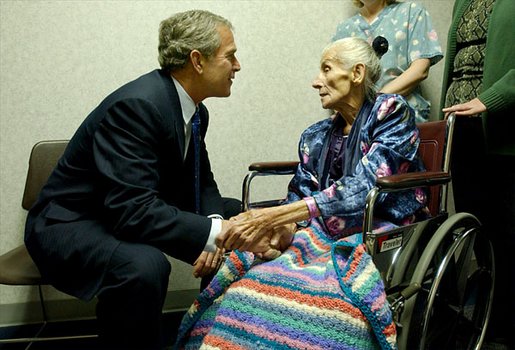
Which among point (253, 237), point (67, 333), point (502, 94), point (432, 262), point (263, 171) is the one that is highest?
point (502, 94)

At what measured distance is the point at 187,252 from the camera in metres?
1.38

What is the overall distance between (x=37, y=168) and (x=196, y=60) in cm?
95

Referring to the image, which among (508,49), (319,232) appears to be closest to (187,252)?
(319,232)

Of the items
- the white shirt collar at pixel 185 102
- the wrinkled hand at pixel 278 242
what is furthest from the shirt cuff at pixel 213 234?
the white shirt collar at pixel 185 102

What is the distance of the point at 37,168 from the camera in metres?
2.02

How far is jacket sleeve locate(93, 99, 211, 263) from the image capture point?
1335 mm

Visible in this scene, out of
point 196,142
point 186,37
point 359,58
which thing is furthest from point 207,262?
point 359,58

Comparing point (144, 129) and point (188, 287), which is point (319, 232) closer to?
point (144, 129)

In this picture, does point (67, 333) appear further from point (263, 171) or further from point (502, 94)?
point (502, 94)

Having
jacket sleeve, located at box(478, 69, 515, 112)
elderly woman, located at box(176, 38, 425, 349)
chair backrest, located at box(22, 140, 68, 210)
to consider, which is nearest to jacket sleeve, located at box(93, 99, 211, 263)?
elderly woman, located at box(176, 38, 425, 349)

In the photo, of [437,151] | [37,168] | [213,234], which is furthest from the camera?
[37,168]

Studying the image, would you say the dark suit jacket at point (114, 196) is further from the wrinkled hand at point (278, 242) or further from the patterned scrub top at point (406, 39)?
the patterned scrub top at point (406, 39)

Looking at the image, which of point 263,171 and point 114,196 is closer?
point 114,196

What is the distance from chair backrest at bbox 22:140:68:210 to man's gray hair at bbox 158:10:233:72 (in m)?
0.79
